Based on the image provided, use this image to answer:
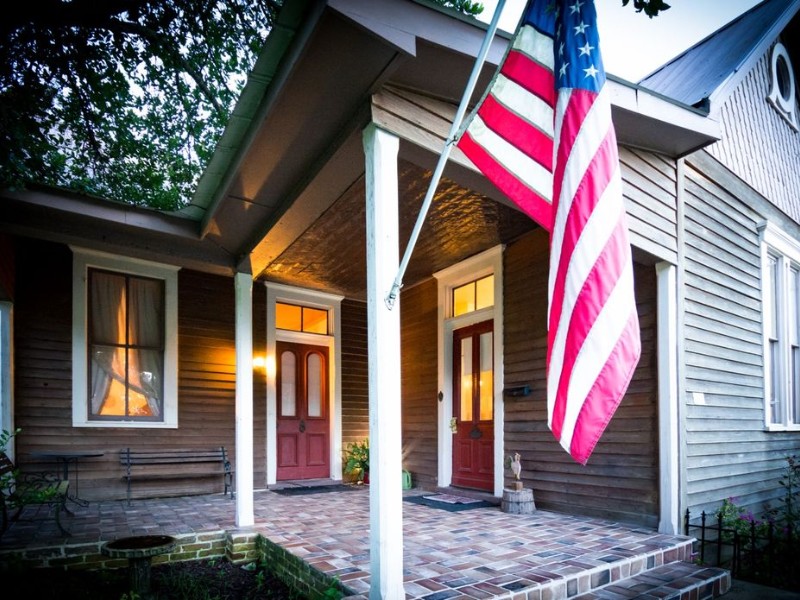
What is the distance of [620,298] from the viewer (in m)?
1.96

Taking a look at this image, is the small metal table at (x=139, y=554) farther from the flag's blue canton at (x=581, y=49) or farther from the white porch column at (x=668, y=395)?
the white porch column at (x=668, y=395)

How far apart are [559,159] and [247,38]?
5.20 meters

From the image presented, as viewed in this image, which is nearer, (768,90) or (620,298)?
(620,298)

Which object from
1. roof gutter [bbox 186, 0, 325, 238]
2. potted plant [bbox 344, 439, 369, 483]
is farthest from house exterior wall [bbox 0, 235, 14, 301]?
potted plant [bbox 344, 439, 369, 483]

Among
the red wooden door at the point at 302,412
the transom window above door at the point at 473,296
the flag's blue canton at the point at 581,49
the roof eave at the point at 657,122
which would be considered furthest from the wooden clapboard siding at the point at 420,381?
the flag's blue canton at the point at 581,49

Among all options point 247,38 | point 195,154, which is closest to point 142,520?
point 195,154

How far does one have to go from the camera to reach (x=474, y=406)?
6.47m

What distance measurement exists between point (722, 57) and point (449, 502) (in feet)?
19.1

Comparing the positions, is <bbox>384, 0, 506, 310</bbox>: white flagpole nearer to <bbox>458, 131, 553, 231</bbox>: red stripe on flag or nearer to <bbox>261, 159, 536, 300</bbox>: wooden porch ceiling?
<bbox>458, 131, 553, 231</bbox>: red stripe on flag

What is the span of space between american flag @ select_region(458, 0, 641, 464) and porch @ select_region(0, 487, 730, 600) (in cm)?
143

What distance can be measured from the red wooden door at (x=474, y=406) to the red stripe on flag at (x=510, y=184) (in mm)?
4070

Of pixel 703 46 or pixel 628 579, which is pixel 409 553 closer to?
pixel 628 579

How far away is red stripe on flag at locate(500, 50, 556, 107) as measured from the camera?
7.13 ft

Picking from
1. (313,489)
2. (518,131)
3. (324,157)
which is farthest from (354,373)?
(518,131)
